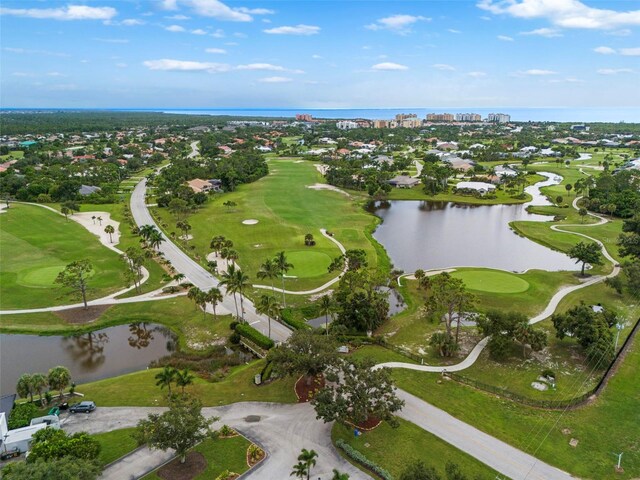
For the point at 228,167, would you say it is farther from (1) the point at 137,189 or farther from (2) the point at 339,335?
(2) the point at 339,335

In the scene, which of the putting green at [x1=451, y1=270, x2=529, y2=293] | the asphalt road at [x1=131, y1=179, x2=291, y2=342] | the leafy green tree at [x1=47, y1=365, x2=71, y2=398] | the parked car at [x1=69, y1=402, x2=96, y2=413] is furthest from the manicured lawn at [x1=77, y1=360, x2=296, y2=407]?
the putting green at [x1=451, y1=270, x2=529, y2=293]

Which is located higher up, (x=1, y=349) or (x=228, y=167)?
(x=228, y=167)

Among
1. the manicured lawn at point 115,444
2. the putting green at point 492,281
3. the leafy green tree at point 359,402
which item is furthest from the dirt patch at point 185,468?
the putting green at point 492,281

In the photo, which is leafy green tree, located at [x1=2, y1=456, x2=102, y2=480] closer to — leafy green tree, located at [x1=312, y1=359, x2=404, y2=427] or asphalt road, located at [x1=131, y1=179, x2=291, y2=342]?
leafy green tree, located at [x1=312, y1=359, x2=404, y2=427]

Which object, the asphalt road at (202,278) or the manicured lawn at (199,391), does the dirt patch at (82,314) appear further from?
the manicured lawn at (199,391)

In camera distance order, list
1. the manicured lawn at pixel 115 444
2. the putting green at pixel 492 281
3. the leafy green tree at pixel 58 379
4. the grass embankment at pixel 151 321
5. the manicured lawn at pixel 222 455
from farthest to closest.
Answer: the putting green at pixel 492 281, the grass embankment at pixel 151 321, the leafy green tree at pixel 58 379, the manicured lawn at pixel 115 444, the manicured lawn at pixel 222 455

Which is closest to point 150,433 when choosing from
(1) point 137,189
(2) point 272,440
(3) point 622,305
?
(2) point 272,440

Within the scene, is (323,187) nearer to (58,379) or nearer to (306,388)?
(306,388)
